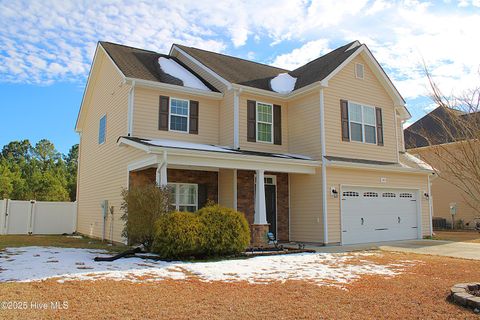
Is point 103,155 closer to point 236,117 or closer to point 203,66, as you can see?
point 203,66

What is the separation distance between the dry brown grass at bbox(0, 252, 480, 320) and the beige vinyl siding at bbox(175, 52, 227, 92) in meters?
10.3

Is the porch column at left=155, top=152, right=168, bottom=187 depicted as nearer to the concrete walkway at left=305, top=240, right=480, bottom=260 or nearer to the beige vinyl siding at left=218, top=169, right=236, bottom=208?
the beige vinyl siding at left=218, top=169, right=236, bottom=208

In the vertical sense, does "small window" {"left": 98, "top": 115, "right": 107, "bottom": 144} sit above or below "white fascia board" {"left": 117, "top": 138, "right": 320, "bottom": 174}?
above

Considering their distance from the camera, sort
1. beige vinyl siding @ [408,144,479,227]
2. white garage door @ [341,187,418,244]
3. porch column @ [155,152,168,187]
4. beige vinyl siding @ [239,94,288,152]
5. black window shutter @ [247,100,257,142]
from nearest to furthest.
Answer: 1. porch column @ [155,152,168,187]
2. white garage door @ [341,187,418,244]
3. beige vinyl siding @ [239,94,288,152]
4. black window shutter @ [247,100,257,142]
5. beige vinyl siding @ [408,144,479,227]

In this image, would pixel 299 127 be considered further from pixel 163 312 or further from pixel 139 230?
pixel 163 312

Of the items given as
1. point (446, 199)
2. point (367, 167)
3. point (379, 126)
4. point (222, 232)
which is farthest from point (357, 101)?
point (446, 199)

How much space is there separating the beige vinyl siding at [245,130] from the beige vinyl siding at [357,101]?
6.37 ft

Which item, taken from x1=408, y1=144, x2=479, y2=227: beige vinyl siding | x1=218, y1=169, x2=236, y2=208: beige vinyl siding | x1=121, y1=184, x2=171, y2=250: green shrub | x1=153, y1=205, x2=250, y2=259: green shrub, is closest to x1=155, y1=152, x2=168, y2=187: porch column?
x1=121, y1=184, x2=171, y2=250: green shrub

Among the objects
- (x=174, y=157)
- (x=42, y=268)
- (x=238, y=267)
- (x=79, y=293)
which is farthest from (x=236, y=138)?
(x=79, y=293)

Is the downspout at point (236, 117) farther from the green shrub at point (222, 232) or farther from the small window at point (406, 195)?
the small window at point (406, 195)

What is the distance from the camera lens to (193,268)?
930 cm

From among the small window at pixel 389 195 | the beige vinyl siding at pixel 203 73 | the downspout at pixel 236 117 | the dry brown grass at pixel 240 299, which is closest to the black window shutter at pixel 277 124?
the downspout at pixel 236 117

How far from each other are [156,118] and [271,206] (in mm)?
5396

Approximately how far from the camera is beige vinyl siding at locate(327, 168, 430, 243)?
49.5ft
